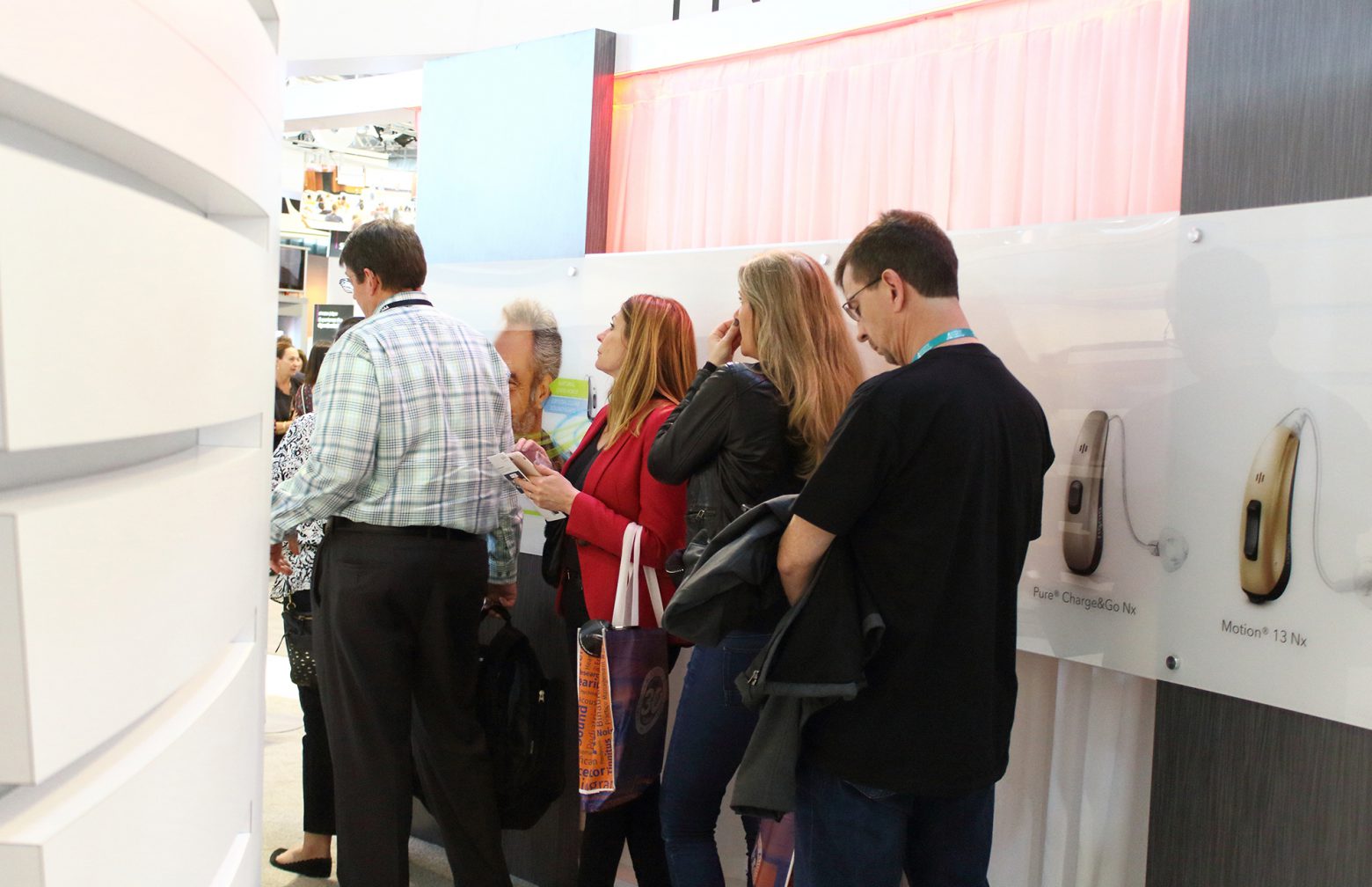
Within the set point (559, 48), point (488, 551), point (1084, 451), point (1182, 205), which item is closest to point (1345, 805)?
point (1084, 451)

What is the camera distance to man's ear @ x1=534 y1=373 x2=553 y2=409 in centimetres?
306

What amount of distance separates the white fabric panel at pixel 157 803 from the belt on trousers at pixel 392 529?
1551mm

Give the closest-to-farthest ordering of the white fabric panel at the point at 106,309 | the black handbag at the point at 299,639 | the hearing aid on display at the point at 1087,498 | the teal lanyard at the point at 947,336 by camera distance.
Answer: the white fabric panel at the point at 106,309, the teal lanyard at the point at 947,336, the hearing aid on display at the point at 1087,498, the black handbag at the point at 299,639

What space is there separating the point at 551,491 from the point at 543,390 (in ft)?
2.11

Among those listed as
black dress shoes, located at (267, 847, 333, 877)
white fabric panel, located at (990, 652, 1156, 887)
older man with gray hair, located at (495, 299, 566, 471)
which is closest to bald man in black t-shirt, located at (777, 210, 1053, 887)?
white fabric panel, located at (990, 652, 1156, 887)

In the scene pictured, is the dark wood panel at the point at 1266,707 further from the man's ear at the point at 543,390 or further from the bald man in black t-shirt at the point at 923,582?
the man's ear at the point at 543,390

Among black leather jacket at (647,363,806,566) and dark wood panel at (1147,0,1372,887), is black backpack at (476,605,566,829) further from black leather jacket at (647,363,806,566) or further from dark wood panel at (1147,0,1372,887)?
dark wood panel at (1147,0,1372,887)

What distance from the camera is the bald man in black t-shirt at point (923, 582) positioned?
1.55 metres

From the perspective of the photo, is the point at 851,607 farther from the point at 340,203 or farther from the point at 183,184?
the point at 340,203

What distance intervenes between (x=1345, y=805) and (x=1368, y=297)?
2.72ft

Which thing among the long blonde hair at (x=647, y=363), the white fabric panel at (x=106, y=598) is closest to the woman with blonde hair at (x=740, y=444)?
the long blonde hair at (x=647, y=363)

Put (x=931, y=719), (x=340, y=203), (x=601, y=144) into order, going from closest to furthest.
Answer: (x=931, y=719) < (x=601, y=144) < (x=340, y=203)

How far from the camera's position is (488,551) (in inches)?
108

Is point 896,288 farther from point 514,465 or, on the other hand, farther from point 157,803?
point 157,803
